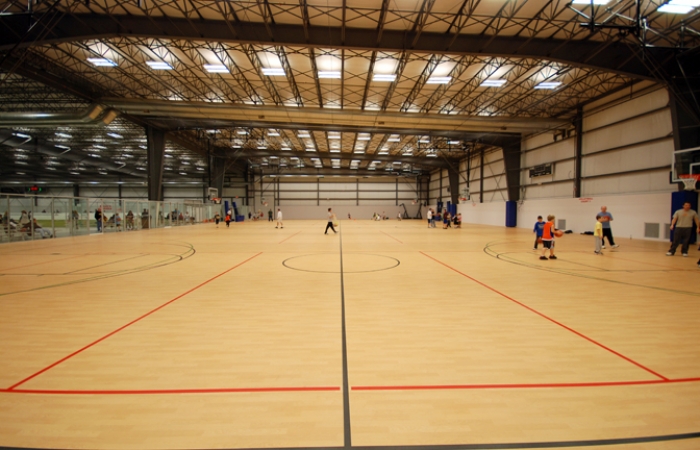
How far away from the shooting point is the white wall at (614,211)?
17547 mm

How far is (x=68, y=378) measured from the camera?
328 centimetres

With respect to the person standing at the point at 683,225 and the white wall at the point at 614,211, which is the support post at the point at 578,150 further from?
the person standing at the point at 683,225

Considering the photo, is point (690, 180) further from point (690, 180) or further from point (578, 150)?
point (578, 150)

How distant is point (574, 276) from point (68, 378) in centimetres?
1002

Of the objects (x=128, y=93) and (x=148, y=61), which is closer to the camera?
(x=148, y=61)

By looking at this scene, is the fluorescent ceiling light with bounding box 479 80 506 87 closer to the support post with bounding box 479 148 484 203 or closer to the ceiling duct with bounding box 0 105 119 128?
the support post with bounding box 479 148 484 203

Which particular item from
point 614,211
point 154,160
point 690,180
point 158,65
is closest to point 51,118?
point 154,160

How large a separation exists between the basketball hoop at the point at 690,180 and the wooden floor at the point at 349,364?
10.4 m

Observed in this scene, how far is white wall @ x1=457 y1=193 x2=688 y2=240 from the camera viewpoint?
17.5 meters

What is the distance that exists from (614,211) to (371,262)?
18468 millimetres

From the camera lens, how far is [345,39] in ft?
49.2

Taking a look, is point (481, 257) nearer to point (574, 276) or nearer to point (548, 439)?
point (574, 276)

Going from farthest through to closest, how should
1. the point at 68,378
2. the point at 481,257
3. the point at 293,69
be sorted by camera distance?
the point at 293,69 < the point at 481,257 < the point at 68,378

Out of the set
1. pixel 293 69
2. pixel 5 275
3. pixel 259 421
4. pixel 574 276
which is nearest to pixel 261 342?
pixel 259 421
